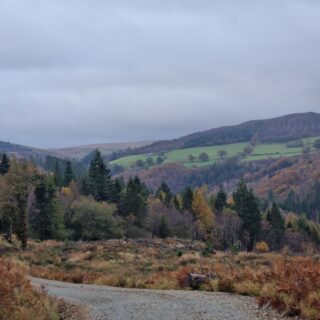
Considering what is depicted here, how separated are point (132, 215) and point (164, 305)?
66944 mm

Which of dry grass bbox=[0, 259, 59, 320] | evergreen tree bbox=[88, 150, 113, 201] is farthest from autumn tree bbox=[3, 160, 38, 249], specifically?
evergreen tree bbox=[88, 150, 113, 201]

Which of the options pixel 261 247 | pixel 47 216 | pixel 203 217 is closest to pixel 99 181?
pixel 47 216

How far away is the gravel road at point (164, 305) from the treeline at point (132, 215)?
1255 inches

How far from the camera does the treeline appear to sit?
220 ft

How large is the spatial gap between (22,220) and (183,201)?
5595 cm

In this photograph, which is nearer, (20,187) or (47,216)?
(20,187)

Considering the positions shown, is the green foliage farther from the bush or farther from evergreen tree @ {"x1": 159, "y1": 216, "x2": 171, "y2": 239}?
the bush

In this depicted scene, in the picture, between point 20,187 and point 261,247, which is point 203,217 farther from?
point 20,187

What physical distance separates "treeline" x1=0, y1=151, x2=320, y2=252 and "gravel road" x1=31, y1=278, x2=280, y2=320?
1255 inches

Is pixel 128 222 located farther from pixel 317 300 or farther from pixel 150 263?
pixel 317 300

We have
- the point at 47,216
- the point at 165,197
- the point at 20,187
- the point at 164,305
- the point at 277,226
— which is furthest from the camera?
the point at 165,197

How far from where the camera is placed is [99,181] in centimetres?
8569

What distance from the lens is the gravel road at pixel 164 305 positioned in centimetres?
1345

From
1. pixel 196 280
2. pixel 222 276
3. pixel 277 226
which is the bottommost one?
pixel 277 226
